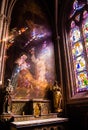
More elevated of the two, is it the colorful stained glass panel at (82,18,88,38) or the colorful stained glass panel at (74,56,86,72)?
the colorful stained glass panel at (82,18,88,38)

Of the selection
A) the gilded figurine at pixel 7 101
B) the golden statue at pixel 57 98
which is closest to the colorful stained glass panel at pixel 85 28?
the golden statue at pixel 57 98

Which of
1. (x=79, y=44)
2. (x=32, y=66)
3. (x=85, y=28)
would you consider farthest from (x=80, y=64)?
(x=32, y=66)

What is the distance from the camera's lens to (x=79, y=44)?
27.7 feet

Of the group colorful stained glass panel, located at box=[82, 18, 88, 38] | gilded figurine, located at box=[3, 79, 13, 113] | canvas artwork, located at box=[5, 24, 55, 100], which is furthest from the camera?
colorful stained glass panel, located at box=[82, 18, 88, 38]

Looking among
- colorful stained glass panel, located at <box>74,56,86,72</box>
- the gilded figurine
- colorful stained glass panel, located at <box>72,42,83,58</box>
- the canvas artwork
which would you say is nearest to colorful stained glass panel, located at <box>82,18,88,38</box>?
colorful stained glass panel, located at <box>72,42,83,58</box>

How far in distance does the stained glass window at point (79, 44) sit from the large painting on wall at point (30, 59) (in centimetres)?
121

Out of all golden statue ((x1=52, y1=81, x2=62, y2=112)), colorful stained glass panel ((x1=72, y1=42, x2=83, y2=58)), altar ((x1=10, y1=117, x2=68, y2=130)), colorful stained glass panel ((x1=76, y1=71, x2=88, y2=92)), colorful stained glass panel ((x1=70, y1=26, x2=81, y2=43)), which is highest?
colorful stained glass panel ((x1=70, y1=26, x2=81, y2=43))

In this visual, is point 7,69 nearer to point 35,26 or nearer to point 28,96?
point 28,96

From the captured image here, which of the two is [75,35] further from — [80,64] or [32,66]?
[32,66]

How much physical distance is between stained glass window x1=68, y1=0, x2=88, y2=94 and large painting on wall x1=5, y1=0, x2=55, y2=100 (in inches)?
47.8

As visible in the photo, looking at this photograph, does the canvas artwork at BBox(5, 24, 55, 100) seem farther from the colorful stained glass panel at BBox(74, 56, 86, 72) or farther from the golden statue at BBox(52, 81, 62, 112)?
the colorful stained glass panel at BBox(74, 56, 86, 72)

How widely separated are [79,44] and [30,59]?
281 cm

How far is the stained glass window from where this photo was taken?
782 centimetres

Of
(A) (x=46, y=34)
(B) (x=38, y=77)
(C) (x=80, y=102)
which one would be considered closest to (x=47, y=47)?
(A) (x=46, y=34)
